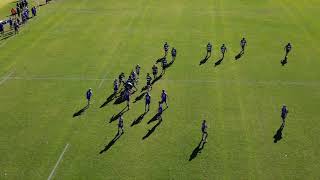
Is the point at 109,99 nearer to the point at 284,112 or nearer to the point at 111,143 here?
the point at 111,143

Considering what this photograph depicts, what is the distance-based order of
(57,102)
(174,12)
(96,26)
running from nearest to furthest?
(57,102) < (96,26) < (174,12)

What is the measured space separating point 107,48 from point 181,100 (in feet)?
41.8

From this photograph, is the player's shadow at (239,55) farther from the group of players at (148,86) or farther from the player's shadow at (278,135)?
the player's shadow at (278,135)

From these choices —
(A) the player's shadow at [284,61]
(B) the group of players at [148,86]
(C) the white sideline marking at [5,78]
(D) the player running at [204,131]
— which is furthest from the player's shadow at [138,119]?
(A) the player's shadow at [284,61]

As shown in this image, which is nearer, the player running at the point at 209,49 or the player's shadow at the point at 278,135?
the player's shadow at the point at 278,135

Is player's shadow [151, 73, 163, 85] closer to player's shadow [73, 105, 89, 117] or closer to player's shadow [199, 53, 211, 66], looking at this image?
player's shadow [199, 53, 211, 66]

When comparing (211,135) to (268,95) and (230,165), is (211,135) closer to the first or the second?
(230,165)

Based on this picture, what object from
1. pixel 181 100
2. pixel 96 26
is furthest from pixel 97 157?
pixel 96 26

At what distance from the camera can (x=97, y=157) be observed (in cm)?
2400

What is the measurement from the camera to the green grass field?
23422 millimetres

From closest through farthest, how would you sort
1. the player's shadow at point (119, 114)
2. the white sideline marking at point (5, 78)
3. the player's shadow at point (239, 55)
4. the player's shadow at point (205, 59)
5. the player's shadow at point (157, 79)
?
the player's shadow at point (119, 114), the player's shadow at point (157, 79), the white sideline marking at point (5, 78), the player's shadow at point (205, 59), the player's shadow at point (239, 55)

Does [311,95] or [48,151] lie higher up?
[311,95]

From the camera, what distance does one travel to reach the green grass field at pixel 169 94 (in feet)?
76.8

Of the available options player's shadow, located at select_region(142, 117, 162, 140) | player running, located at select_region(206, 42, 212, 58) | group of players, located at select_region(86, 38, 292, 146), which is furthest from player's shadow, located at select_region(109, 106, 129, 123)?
player running, located at select_region(206, 42, 212, 58)
